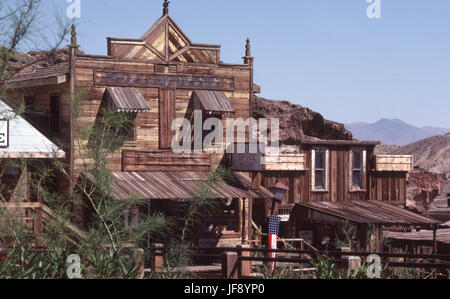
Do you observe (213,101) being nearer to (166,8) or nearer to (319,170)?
(166,8)

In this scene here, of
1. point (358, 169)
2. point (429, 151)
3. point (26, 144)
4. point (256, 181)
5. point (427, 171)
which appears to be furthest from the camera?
point (429, 151)

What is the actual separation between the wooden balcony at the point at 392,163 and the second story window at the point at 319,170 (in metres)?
2.44

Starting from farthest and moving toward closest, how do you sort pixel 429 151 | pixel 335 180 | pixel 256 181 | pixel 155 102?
pixel 429 151 → pixel 335 180 → pixel 155 102 → pixel 256 181

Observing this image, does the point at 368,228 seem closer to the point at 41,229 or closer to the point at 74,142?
the point at 74,142

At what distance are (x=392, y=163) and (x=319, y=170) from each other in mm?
3524

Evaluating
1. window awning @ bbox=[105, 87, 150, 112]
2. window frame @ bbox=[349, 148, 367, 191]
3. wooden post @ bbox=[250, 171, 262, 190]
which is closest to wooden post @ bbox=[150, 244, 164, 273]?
window awning @ bbox=[105, 87, 150, 112]

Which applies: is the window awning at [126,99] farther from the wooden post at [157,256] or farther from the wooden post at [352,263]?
the wooden post at [352,263]

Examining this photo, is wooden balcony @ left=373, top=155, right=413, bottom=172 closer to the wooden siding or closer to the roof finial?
the wooden siding

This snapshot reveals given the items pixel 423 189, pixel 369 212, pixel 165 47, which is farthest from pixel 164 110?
pixel 423 189

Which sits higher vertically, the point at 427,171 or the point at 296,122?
the point at 296,122

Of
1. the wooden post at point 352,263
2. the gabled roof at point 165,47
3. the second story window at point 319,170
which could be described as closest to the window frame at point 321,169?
the second story window at point 319,170

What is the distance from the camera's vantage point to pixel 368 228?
88.9 feet

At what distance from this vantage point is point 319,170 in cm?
3050

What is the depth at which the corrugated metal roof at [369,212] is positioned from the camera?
2736 centimetres
